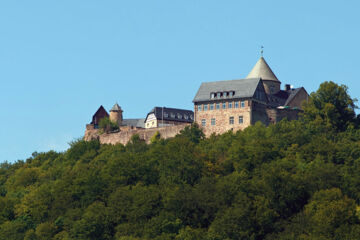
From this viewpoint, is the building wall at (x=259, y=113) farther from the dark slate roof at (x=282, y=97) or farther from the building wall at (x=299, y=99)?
the building wall at (x=299, y=99)

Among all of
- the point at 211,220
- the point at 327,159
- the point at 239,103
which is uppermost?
the point at 239,103

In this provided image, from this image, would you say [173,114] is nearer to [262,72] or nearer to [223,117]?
[262,72]

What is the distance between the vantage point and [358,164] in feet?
336

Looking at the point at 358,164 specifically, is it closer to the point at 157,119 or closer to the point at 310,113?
the point at 310,113

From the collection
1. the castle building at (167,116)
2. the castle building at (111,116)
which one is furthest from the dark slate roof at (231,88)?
the castle building at (167,116)

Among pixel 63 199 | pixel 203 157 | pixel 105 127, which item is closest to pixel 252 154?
pixel 203 157

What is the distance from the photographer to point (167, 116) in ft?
455

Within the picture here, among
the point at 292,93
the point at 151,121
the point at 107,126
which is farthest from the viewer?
the point at 151,121

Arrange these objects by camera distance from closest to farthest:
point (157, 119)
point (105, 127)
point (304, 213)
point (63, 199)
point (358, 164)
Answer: point (304, 213)
point (358, 164)
point (63, 199)
point (105, 127)
point (157, 119)

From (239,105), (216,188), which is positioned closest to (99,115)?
(239,105)

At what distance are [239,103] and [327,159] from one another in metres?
13.4

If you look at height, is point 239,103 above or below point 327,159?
above

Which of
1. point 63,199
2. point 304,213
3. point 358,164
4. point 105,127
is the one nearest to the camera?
point 304,213

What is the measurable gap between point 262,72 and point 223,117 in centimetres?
1333
